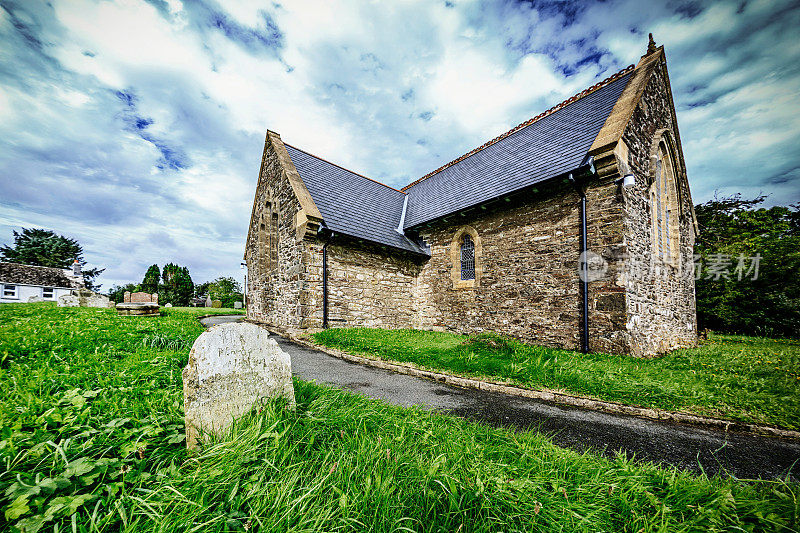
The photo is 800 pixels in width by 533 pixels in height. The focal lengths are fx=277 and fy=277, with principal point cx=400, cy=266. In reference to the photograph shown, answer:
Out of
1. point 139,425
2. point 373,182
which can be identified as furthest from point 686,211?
point 139,425

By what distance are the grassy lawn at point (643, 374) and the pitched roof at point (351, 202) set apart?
475 cm

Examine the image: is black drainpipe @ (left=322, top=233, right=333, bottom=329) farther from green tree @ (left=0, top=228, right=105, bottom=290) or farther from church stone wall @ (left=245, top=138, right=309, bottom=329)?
green tree @ (left=0, top=228, right=105, bottom=290)

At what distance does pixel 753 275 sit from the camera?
535 inches

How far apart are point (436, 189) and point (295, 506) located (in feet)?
46.5

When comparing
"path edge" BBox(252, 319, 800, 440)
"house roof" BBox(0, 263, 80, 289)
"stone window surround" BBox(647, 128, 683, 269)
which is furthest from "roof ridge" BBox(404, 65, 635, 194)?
"house roof" BBox(0, 263, 80, 289)

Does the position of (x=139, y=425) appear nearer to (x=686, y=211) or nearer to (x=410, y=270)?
(x=410, y=270)

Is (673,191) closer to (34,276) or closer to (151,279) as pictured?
(151,279)

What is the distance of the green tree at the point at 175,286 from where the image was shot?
3495cm

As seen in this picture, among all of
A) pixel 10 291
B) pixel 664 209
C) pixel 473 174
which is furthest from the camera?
pixel 10 291

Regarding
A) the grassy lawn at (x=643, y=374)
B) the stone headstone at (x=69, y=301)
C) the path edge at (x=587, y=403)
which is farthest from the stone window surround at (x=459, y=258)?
the stone headstone at (x=69, y=301)

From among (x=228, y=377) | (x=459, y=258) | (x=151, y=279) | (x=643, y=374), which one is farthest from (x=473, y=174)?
(x=151, y=279)

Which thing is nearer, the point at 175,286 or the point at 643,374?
the point at 643,374

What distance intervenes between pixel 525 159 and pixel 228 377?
11.4 metres

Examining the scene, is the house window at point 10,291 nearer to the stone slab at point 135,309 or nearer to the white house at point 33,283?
the white house at point 33,283
